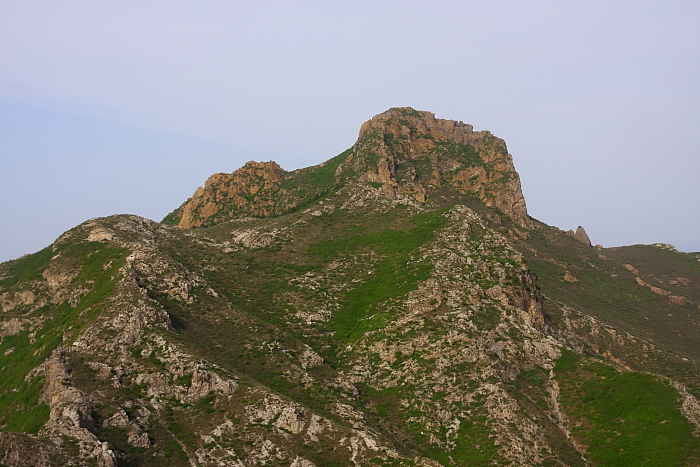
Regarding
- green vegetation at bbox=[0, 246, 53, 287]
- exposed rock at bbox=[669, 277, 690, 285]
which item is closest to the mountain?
green vegetation at bbox=[0, 246, 53, 287]

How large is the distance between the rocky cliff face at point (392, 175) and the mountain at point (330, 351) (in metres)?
11.9

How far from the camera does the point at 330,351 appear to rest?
7812 cm

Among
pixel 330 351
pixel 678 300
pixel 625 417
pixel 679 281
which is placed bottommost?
pixel 625 417

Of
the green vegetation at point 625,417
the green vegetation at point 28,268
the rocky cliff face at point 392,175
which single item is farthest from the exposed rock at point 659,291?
the green vegetation at point 28,268

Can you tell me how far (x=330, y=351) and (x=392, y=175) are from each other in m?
64.0

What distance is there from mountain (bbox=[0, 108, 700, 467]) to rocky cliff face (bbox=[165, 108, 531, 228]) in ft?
39.2

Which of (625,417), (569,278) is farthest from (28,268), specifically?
(569,278)

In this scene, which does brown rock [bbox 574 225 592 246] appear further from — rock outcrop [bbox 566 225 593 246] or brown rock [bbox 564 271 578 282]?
brown rock [bbox 564 271 578 282]

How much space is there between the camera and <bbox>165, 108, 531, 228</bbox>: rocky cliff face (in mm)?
134250

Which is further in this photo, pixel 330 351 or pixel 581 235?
pixel 581 235

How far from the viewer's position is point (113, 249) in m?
88.2

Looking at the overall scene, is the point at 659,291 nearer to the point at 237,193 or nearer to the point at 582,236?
the point at 582,236

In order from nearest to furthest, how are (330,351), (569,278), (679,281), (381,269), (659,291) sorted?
1. (330,351)
2. (381,269)
3. (569,278)
4. (659,291)
5. (679,281)

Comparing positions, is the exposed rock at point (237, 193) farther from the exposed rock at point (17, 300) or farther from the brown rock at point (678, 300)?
the brown rock at point (678, 300)
